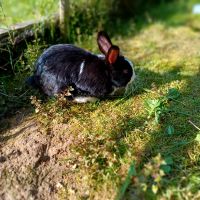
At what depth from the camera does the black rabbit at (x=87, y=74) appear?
4.52 metres

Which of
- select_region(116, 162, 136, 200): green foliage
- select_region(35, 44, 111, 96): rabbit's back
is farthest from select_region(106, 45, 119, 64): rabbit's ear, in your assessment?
select_region(116, 162, 136, 200): green foliage

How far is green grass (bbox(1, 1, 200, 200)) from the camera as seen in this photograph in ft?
12.0

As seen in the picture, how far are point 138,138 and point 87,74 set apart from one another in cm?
87

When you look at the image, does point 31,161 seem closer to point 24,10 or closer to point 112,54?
point 112,54

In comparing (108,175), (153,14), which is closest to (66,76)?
(108,175)

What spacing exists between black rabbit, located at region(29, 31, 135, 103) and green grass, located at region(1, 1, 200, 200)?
15cm

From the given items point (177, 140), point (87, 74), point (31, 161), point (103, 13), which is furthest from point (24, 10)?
point (177, 140)

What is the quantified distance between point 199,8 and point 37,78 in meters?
4.07

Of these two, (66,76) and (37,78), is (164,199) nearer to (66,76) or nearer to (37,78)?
(66,76)

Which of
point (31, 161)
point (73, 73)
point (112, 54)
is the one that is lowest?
point (31, 161)

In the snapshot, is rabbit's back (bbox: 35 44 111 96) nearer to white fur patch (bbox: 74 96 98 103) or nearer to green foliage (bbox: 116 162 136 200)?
white fur patch (bbox: 74 96 98 103)

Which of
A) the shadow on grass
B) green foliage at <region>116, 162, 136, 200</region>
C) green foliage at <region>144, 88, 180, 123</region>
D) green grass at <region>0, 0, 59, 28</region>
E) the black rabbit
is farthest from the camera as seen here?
green grass at <region>0, 0, 59, 28</region>

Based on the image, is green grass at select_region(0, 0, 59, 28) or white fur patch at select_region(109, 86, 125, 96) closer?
white fur patch at select_region(109, 86, 125, 96)

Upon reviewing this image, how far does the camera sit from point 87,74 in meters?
4.52
